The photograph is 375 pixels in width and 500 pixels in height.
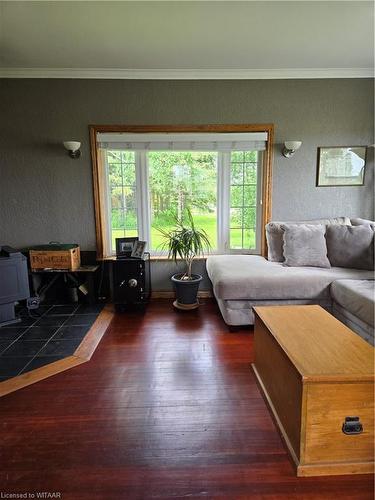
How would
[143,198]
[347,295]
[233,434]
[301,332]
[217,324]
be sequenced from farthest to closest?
[143,198], [217,324], [347,295], [301,332], [233,434]

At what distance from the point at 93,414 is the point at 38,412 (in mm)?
324

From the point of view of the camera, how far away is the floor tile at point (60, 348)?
2.35 metres

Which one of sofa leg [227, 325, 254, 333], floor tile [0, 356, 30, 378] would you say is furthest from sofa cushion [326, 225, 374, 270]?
floor tile [0, 356, 30, 378]

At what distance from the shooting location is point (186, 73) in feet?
10.6

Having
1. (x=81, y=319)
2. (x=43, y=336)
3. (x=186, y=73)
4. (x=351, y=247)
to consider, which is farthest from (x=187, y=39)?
(x=43, y=336)

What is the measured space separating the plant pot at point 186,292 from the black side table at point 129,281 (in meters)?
0.37

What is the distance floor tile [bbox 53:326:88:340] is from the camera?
2.63m

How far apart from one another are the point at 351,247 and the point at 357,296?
2.79ft

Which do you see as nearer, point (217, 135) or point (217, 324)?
point (217, 324)

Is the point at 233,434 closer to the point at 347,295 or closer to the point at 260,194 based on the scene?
the point at 347,295

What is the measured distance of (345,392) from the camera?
4.22 ft

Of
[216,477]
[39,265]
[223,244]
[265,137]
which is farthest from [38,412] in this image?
[265,137]

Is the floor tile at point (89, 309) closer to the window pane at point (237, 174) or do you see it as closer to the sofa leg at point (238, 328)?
the sofa leg at point (238, 328)

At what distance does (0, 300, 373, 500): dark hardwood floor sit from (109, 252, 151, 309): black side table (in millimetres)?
870
